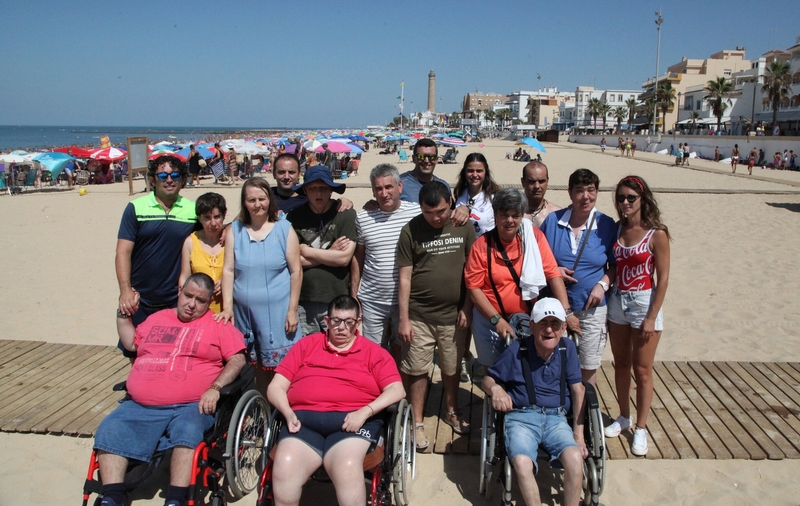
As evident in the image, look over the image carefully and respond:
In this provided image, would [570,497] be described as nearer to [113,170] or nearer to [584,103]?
[113,170]

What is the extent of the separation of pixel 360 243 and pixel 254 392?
1102mm

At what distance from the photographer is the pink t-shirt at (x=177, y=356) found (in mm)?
2979

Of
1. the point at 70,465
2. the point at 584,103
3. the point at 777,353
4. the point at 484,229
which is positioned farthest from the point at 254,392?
the point at 584,103

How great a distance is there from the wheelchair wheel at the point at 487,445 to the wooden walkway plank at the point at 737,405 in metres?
1.84

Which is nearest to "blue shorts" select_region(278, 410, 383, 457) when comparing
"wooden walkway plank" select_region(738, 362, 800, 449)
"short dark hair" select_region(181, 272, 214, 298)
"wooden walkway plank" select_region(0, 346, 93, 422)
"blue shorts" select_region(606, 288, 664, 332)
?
"short dark hair" select_region(181, 272, 214, 298)

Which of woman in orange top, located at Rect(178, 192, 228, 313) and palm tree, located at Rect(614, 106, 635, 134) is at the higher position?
palm tree, located at Rect(614, 106, 635, 134)

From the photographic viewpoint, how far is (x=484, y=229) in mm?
3996

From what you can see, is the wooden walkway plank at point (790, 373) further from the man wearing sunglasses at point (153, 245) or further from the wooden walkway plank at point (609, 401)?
the man wearing sunglasses at point (153, 245)

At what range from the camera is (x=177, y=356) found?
3041mm

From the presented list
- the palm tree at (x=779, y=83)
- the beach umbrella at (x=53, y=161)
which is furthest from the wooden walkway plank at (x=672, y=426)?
the palm tree at (x=779, y=83)

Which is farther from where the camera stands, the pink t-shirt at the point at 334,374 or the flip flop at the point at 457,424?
the flip flop at the point at 457,424

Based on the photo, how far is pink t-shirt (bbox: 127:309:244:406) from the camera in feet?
9.77

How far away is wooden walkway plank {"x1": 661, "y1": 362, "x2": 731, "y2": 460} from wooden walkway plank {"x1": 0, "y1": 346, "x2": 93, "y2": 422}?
185 inches

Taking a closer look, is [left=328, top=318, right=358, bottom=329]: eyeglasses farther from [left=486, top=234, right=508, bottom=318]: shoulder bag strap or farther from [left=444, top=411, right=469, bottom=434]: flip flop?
[left=444, top=411, right=469, bottom=434]: flip flop
